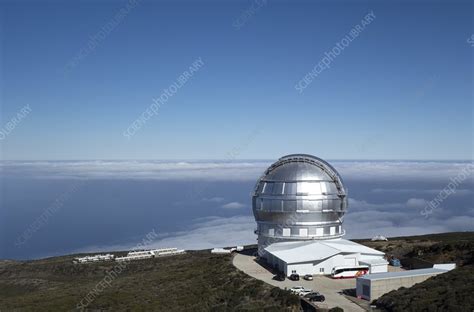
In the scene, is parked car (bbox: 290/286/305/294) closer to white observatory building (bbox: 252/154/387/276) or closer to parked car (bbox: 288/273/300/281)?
parked car (bbox: 288/273/300/281)

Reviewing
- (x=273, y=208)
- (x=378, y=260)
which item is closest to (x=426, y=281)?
(x=378, y=260)

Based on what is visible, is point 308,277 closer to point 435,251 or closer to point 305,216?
point 305,216

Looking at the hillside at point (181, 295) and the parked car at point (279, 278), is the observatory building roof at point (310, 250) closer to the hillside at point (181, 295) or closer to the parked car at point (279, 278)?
the parked car at point (279, 278)

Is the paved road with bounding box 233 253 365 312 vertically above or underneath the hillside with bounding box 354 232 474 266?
underneath

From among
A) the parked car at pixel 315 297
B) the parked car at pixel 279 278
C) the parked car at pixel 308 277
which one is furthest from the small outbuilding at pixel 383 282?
the parked car at pixel 279 278

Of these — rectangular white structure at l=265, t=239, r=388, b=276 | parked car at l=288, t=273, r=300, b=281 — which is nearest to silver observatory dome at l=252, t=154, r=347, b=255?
rectangular white structure at l=265, t=239, r=388, b=276
